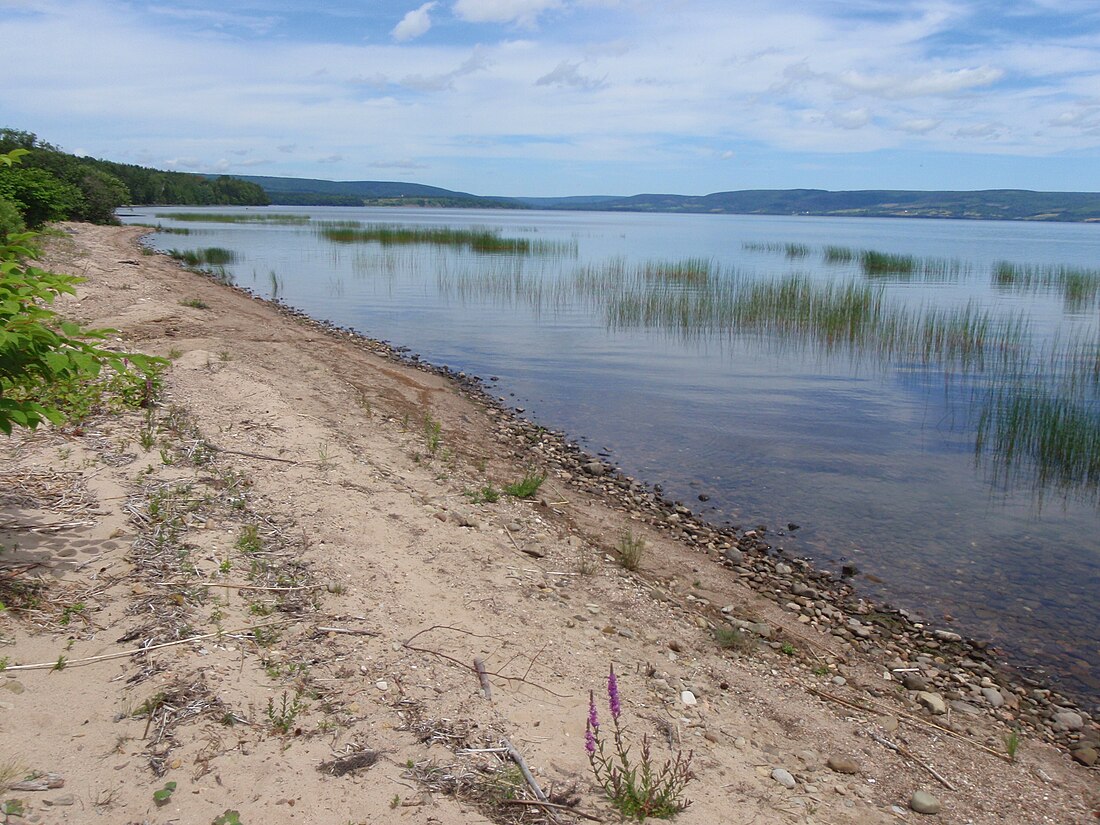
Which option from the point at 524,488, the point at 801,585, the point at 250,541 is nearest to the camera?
the point at 250,541

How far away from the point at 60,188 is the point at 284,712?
30.2 meters

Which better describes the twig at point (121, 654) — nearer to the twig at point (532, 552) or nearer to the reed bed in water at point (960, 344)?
the twig at point (532, 552)

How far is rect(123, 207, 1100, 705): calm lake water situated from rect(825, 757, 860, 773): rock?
9.05ft

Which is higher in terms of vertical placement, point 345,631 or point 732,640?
point 345,631

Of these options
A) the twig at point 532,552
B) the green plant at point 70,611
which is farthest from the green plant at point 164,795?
the twig at point 532,552

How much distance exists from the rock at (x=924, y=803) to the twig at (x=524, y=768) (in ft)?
6.09

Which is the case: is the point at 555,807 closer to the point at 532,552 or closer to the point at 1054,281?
the point at 532,552

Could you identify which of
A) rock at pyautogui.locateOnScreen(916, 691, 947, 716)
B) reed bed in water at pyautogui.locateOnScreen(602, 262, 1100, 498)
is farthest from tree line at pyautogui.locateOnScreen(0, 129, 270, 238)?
reed bed in water at pyautogui.locateOnScreen(602, 262, 1100, 498)

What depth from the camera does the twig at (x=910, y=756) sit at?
4039 mm

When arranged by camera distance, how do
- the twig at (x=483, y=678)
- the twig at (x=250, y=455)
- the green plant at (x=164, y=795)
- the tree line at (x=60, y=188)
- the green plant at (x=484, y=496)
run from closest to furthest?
the green plant at (x=164, y=795) → the twig at (x=483, y=678) → the twig at (x=250, y=455) → the green plant at (x=484, y=496) → the tree line at (x=60, y=188)

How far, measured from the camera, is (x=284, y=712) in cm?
349

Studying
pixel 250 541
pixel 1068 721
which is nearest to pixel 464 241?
pixel 250 541

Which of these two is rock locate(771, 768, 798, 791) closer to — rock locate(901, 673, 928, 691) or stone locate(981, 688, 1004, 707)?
rock locate(901, 673, 928, 691)

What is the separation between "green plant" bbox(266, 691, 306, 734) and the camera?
3430 mm
